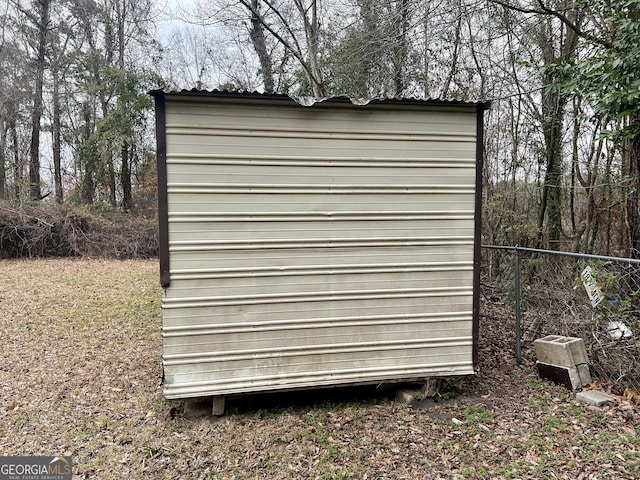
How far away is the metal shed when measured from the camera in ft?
9.17

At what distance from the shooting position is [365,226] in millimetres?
3023

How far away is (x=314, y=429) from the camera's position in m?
2.79

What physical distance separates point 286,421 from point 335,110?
7.37ft

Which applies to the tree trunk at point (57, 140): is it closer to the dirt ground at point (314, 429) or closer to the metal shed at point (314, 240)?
the dirt ground at point (314, 429)

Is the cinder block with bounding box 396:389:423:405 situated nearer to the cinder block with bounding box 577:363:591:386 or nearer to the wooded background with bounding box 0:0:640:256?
the cinder block with bounding box 577:363:591:386

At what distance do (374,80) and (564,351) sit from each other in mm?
7098

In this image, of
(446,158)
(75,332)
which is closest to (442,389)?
(446,158)

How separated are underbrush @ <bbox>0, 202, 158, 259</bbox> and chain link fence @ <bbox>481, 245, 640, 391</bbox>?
1052cm

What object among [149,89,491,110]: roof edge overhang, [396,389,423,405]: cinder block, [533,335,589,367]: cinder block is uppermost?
[149,89,491,110]: roof edge overhang

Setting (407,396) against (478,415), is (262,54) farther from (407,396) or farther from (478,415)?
(478,415)

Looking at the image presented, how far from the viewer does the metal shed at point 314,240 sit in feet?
9.17

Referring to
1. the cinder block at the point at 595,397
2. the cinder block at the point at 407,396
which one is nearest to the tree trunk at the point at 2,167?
the cinder block at the point at 407,396

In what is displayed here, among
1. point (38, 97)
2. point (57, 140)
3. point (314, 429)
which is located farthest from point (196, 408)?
point (38, 97)

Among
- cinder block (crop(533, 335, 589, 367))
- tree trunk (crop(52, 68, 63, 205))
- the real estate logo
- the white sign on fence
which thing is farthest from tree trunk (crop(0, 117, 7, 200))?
the white sign on fence
